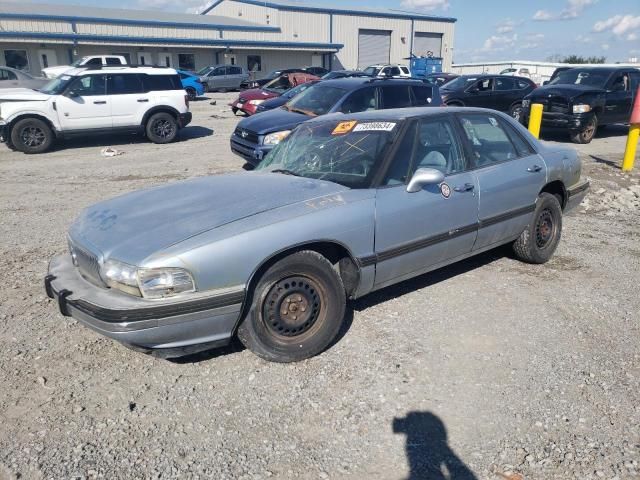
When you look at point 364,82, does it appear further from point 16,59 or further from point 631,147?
point 16,59

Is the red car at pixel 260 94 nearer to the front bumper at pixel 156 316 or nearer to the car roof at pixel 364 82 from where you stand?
the car roof at pixel 364 82

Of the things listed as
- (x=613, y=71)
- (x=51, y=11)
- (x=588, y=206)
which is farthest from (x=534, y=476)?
(x=51, y=11)

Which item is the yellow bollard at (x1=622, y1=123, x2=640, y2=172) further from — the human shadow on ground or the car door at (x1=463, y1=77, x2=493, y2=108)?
the human shadow on ground

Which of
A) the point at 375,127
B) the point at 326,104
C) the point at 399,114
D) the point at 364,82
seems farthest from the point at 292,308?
the point at 364,82

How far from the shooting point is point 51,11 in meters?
36.0

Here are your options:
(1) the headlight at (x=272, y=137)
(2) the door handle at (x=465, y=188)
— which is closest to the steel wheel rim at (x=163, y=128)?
(1) the headlight at (x=272, y=137)

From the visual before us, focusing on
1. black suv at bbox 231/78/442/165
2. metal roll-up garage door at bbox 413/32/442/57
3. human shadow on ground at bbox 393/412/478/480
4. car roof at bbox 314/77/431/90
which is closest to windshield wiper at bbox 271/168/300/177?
human shadow on ground at bbox 393/412/478/480

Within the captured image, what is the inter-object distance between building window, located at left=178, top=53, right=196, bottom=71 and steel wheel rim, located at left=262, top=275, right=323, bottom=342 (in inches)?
1507

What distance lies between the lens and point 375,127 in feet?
14.0

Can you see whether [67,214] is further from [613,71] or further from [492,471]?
[613,71]

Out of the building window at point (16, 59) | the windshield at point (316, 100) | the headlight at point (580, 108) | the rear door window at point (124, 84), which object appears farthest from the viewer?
the building window at point (16, 59)

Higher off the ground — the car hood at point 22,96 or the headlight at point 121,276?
the car hood at point 22,96

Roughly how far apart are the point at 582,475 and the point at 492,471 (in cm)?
42

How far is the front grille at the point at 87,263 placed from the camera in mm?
3262
